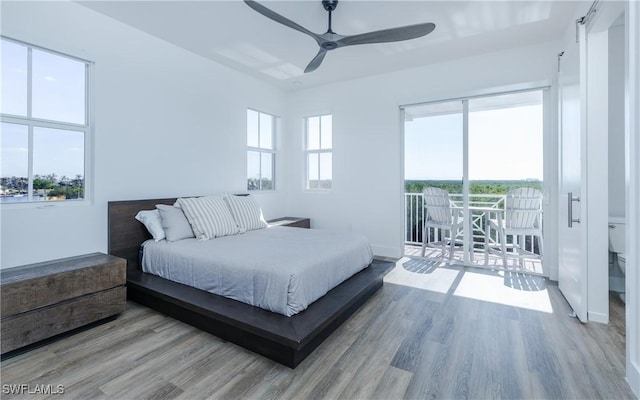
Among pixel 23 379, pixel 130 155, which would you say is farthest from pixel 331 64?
pixel 23 379

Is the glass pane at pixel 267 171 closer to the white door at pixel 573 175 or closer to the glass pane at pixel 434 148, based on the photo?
the glass pane at pixel 434 148

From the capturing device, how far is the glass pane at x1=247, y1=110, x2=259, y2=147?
490cm

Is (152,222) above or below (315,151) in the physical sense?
below

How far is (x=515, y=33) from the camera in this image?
337 cm

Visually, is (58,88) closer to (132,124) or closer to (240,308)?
(132,124)

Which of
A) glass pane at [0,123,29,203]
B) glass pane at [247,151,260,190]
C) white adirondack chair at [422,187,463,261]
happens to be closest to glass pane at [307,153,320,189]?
glass pane at [247,151,260,190]

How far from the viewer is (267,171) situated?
5336 mm

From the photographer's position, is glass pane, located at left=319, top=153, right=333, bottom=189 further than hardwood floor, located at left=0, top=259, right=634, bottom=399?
Yes

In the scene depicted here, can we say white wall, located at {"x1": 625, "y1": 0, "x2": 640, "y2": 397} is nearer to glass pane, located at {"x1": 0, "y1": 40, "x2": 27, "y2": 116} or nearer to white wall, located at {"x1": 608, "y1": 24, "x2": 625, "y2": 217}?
white wall, located at {"x1": 608, "y1": 24, "x2": 625, "y2": 217}

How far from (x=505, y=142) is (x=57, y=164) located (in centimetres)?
Answer: 508

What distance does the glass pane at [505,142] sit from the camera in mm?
3787

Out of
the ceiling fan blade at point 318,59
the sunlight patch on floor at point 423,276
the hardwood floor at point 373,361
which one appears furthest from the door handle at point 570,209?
the ceiling fan blade at point 318,59

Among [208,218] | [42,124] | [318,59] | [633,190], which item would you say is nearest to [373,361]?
[633,190]

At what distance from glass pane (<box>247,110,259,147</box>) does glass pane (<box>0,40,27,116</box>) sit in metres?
Result: 2.69
